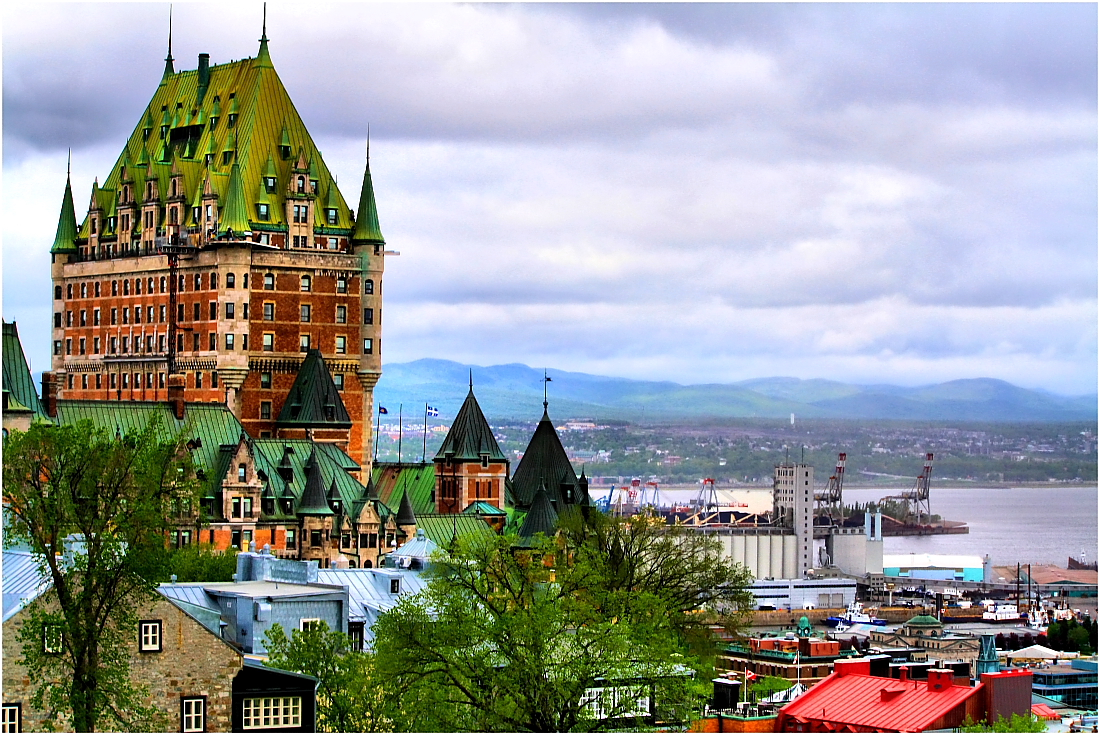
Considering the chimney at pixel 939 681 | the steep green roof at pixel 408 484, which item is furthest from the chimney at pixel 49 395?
the chimney at pixel 939 681

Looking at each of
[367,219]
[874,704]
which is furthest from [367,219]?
[874,704]


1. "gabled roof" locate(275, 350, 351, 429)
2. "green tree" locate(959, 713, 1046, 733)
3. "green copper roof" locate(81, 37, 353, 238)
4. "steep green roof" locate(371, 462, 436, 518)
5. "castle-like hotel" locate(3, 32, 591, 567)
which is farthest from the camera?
"green copper roof" locate(81, 37, 353, 238)

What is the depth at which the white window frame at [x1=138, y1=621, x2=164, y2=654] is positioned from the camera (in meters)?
56.2

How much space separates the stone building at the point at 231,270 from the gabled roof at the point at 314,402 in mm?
165

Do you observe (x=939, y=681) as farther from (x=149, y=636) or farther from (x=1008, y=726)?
(x=149, y=636)

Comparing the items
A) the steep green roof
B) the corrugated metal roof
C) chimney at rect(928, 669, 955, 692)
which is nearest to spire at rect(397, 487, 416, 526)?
the steep green roof

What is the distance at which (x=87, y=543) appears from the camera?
59.4 m

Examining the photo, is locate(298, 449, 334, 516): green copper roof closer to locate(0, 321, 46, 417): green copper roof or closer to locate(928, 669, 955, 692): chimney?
locate(0, 321, 46, 417): green copper roof

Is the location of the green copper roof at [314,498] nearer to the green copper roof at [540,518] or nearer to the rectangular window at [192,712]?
the green copper roof at [540,518]

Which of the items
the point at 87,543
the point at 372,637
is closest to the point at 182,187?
the point at 372,637

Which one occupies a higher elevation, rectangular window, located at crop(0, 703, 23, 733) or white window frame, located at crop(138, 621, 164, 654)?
white window frame, located at crop(138, 621, 164, 654)

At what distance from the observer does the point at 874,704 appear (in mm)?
71250

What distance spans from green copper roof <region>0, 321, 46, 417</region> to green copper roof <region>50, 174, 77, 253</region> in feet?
121

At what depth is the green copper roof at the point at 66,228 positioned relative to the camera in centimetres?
15525
